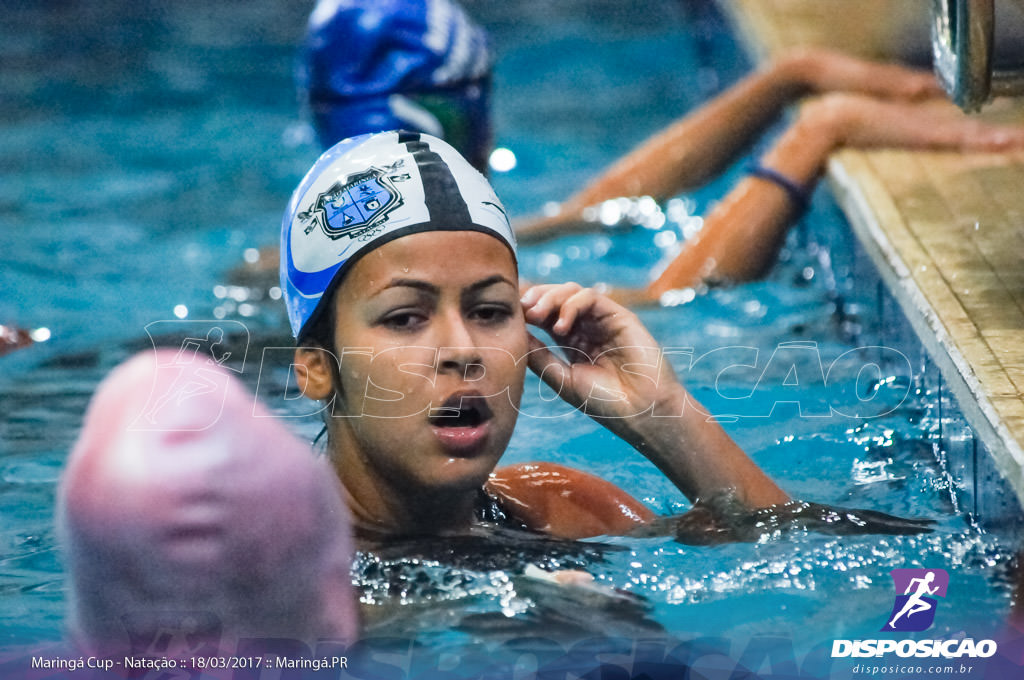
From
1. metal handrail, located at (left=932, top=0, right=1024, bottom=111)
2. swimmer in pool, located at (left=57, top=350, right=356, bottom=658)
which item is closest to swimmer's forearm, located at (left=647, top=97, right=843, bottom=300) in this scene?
metal handrail, located at (left=932, top=0, right=1024, bottom=111)

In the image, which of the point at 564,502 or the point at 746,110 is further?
the point at 746,110

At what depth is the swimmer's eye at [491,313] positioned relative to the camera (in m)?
2.43

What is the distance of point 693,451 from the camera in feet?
9.21

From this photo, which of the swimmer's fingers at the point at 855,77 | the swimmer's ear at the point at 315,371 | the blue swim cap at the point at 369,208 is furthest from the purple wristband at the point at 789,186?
the swimmer's ear at the point at 315,371

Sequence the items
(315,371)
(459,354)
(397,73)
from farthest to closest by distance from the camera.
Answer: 1. (397,73)
2. (315,371)
3. (459,354)

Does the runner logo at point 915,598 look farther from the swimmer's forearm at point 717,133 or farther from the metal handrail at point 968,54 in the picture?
the swimmer's forearm at point 717,133

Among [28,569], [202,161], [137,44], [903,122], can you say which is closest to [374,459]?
[28,569]

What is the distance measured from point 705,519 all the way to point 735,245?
5.80 ft

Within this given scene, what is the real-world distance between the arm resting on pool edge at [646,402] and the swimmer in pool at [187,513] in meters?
1.19

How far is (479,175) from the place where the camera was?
2.63 metres

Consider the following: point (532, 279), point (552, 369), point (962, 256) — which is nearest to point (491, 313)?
point (552, 369)

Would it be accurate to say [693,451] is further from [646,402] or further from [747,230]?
[747,230]

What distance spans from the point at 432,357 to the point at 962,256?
6.04 ft

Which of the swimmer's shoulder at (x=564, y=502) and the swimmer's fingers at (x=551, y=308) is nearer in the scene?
the swimmer's fingers at (x=551, y=308)
